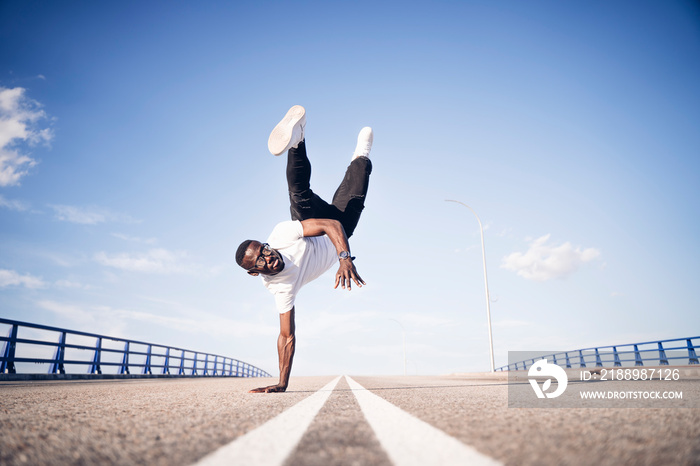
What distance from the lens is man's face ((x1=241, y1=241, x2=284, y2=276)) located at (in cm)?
440

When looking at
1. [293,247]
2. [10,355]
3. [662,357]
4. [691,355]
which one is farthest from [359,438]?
[662,357]

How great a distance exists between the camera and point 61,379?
370 inches

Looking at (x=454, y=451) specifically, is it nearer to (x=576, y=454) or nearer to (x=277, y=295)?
(x=576, y=454)

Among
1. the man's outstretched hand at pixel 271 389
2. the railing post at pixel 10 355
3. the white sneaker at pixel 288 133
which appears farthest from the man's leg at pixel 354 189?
the railing post at pixel 10 355

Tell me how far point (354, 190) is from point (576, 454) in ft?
15.0

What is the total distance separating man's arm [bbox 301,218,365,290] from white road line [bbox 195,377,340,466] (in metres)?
2.03

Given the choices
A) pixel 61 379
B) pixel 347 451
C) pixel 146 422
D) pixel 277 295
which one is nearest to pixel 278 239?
pixel 277 295

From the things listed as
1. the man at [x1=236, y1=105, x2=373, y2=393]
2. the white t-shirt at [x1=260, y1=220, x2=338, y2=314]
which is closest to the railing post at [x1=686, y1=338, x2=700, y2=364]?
the man at [x1=236, y1=105, x2=373, y2=393]

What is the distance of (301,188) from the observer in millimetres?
4969

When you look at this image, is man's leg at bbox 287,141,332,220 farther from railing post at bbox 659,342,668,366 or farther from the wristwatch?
railing post at bbox 659,342,668,366

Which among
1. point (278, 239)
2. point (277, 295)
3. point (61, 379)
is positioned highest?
point (278, 239)

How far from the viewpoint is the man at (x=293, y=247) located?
174 inches

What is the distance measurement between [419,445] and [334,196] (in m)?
4.61

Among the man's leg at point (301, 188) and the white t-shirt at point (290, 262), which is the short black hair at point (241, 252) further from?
the man's leg at point (301, 188)
